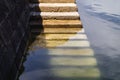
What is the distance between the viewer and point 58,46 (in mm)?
8164

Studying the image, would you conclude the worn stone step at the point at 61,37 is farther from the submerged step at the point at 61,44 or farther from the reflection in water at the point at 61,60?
the submerged step at the point at 61,44

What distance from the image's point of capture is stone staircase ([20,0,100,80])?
655 centimetres

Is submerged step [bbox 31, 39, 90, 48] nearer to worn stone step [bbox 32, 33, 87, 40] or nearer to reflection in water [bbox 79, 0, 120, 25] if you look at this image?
worn stone step [bbox 32, 33, 87, 40]

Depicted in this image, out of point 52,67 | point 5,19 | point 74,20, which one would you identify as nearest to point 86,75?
point 52,67

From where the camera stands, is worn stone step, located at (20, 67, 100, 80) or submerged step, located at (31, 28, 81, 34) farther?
submerged step, located at (31, 28, 81, 34)

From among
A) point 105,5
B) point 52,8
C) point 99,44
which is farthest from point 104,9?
point 99,44

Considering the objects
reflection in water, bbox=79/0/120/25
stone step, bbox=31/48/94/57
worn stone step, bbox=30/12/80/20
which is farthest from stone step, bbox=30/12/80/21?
reflection in water, bbox=79/0/120/25

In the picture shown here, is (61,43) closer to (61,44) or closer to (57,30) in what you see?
(61,44)

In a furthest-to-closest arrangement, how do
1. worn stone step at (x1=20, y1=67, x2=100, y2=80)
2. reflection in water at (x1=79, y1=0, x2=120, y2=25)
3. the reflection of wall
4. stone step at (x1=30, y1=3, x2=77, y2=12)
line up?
the reflection of wall → reflection in water at (x1=79, y1=0, x2=120, y2=25) → stone step at (x1=30, y1=3, x2=77, y2=12) → worn stone step at (x1=20, y1=67, x2=100, y2=80)

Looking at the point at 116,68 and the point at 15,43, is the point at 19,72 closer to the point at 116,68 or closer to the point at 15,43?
the point at 15,43

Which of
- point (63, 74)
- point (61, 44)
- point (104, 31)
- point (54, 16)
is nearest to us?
point (63, 74)

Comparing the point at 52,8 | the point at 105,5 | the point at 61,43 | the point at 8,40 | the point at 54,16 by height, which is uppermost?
the point at 8,40

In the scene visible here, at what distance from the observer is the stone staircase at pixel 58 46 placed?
21.5 feet

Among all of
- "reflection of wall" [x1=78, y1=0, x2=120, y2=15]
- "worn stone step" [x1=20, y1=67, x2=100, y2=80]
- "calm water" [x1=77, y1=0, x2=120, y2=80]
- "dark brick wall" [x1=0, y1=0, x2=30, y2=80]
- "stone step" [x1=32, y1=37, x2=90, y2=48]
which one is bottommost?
"reflection of wall" [x1=78, y1=0, x2=120, y2=15]
